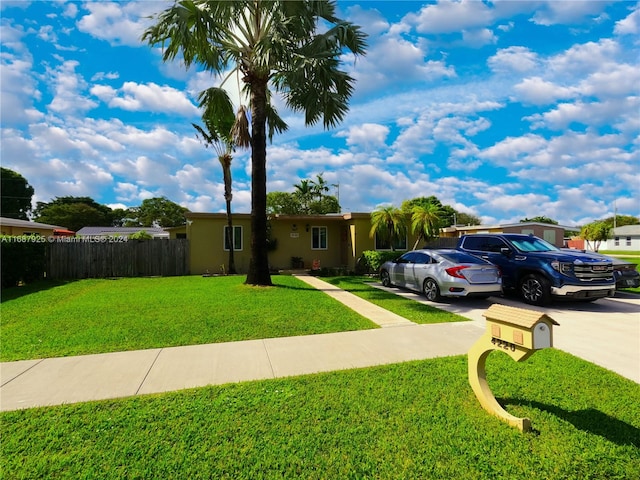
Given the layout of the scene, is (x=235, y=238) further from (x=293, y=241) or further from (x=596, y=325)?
(x=596, y=325)

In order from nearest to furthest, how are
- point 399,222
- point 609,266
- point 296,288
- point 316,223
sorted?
point 609,266 < point 296,288 < point 399,222 < point 316,223

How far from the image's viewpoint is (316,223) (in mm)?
17766

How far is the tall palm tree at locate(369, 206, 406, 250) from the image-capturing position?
1499cm

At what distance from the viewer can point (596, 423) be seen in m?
2.91

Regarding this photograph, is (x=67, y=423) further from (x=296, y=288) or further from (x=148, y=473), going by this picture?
(x=296, y=288)

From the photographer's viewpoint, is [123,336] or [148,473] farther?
[123,336]

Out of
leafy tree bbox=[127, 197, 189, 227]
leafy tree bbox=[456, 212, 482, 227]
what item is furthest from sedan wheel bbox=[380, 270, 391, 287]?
leafy tree bbox=[456, 212, 482, 227]

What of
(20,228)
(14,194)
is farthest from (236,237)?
(14,194)

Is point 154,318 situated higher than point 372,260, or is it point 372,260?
point 372,260

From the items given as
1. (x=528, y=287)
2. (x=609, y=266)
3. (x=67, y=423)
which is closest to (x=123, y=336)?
(x=67, y=423)

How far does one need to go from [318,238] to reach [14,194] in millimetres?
46885

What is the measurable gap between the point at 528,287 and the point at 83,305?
1134 centimetres

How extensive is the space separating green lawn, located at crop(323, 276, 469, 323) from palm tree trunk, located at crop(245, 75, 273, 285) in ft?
9.75

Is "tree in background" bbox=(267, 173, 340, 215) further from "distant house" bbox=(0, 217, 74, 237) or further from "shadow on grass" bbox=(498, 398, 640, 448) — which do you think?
"shadow on grass" bbox=(498, 398, 640, 448)
